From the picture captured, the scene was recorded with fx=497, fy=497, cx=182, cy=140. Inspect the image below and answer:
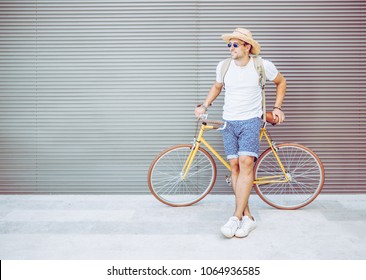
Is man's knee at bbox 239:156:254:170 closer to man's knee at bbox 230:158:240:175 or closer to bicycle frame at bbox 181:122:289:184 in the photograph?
man's knee at bbox 230:158:240:175

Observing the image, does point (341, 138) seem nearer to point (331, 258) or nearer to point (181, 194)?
point (181, 194)

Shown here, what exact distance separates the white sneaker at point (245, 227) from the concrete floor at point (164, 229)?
0.19ft

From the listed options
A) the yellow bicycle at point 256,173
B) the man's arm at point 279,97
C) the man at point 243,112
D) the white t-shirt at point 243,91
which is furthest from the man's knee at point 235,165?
the man's arm at point 279,97

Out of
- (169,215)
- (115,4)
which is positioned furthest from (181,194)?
(115,4)

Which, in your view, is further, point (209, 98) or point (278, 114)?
point (209, 98)

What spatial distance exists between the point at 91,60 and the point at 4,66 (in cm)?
117

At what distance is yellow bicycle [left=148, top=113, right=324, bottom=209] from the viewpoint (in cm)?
590

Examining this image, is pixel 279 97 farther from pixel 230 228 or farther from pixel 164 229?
pixel 164 229

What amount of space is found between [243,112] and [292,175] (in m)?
1.40

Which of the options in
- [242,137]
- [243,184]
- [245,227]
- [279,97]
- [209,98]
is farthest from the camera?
[209,98]

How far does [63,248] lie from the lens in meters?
4.55

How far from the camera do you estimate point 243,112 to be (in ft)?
17.1

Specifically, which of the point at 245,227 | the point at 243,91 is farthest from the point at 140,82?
the point at 245,227

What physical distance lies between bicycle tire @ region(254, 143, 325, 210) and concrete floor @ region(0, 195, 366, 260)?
0.53 feet
